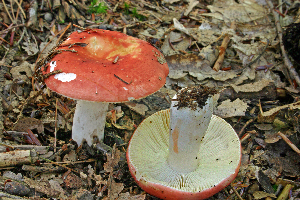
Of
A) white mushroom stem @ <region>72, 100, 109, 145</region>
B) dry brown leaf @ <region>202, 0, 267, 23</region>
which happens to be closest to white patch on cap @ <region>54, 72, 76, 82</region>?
white mushroom stem @ <region>72, 100, 109, 145</region>

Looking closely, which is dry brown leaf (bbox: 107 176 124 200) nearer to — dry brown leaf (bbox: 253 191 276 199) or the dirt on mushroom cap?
the dirt on mushroom cap

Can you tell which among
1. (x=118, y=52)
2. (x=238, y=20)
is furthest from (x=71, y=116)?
(x=238, y=20)

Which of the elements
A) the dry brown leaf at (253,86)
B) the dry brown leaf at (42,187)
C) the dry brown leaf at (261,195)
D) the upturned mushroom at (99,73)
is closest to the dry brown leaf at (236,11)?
the dry brown leaf at (253,86)

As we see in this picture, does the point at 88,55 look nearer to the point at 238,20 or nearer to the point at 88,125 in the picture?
the point at 88,125

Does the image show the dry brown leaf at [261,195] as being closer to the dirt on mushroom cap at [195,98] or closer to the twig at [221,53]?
the dirt on mushroom cap at [195,98]

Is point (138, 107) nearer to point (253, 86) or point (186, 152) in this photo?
point (186, 152)

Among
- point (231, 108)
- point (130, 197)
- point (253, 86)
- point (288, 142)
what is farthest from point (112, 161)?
point (253, 86)
